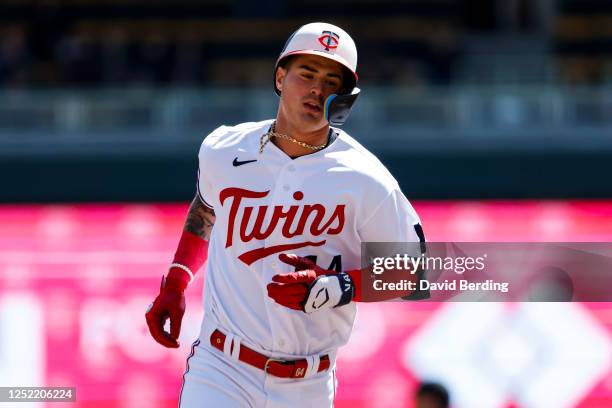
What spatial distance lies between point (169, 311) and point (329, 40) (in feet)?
3.60

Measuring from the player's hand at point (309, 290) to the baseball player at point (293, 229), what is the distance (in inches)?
2.6

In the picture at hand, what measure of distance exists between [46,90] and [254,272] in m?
12.7

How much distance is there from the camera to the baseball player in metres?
3.94

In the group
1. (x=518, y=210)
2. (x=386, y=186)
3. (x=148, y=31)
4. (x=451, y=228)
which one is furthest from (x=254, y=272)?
(x=148, y=31)

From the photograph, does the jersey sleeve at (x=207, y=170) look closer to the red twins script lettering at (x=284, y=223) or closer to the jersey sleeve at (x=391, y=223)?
the red twins script lettering at (x=284, y=223)

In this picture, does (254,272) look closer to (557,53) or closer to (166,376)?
(166,376)

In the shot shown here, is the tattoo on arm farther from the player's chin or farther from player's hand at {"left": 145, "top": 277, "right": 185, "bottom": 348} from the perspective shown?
the player's chin

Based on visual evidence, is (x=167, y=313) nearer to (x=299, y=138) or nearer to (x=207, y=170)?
(x=207, y=170)

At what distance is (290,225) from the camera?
13.1 ft

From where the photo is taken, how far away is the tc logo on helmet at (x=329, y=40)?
393 cm

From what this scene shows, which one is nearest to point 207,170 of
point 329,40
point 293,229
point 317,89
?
point 293,229

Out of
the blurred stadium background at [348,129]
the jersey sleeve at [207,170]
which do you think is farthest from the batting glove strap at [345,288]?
the blurred stadium background at [348,129]

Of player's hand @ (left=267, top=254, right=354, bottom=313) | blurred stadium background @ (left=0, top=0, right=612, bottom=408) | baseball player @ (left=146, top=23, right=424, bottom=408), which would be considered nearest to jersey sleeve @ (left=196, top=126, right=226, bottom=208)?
baseball player @ (left=146, top=23, right=424, bottom=408)

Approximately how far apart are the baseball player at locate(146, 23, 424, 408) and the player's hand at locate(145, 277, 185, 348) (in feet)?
0.38
